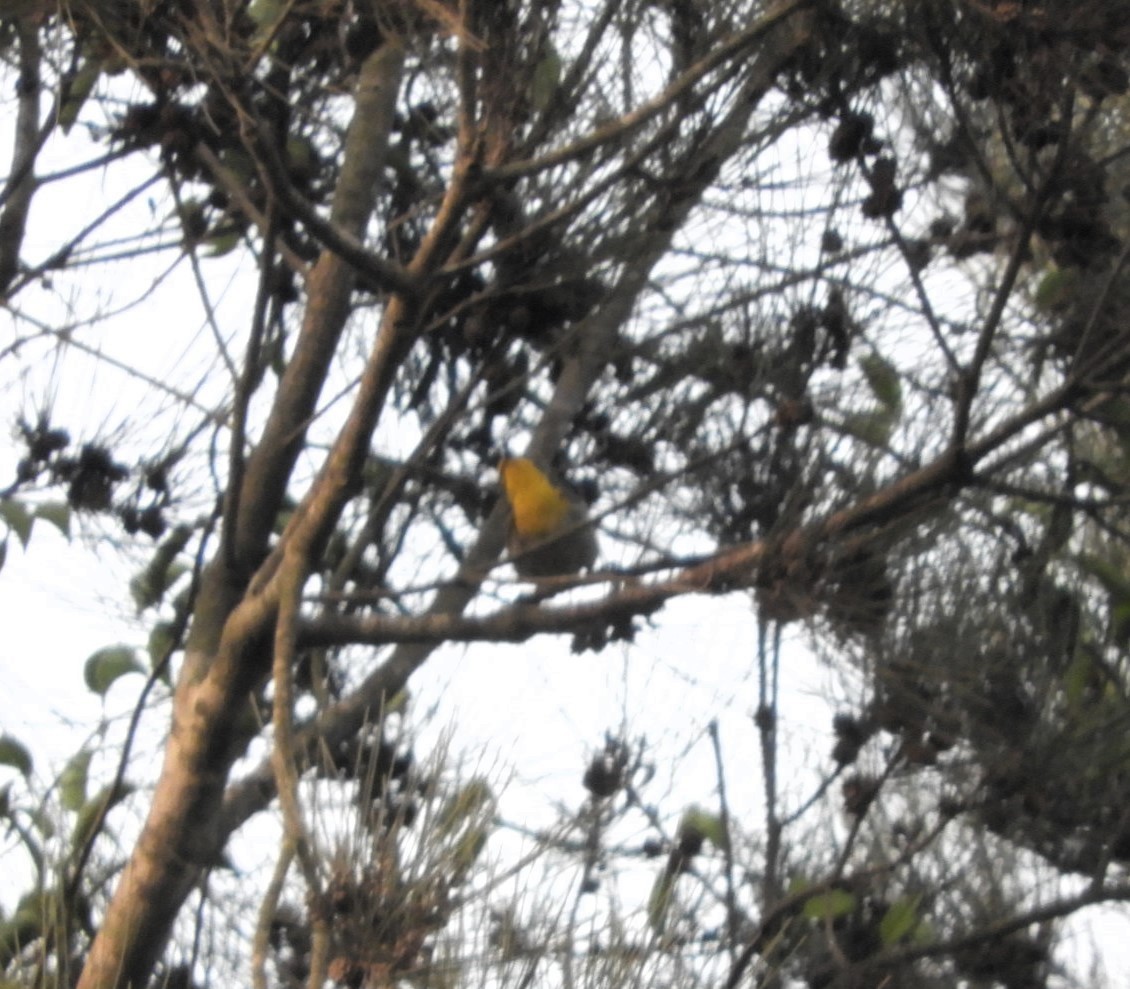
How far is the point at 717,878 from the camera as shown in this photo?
3594mm

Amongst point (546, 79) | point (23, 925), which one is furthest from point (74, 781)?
point (546, 79)

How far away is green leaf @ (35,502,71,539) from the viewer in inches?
A: 122

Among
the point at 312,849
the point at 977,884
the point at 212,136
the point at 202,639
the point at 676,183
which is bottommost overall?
the point at 312,849

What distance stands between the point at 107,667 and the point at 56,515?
293 mm

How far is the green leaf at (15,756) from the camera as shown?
9.72 feet

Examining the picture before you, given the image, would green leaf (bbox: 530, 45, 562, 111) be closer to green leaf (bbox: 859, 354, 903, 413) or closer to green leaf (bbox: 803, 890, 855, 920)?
green leaf (bbox: 859, 354, 903, 413)

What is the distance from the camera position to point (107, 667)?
3.15m

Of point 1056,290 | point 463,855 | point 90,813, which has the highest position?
point 1056,290

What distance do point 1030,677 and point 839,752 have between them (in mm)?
385

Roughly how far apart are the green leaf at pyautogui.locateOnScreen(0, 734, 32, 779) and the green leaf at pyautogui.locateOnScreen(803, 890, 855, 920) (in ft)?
4.56

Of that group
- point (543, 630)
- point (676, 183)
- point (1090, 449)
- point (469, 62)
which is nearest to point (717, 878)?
point (1090, 449)

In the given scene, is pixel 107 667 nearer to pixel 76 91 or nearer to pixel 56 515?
pixel 56 515

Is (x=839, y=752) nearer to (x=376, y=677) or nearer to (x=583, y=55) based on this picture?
(x=376, y=677)

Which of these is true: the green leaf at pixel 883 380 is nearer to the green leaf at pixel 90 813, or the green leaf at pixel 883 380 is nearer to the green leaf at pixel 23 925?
the green leaf at pixel 90 813
